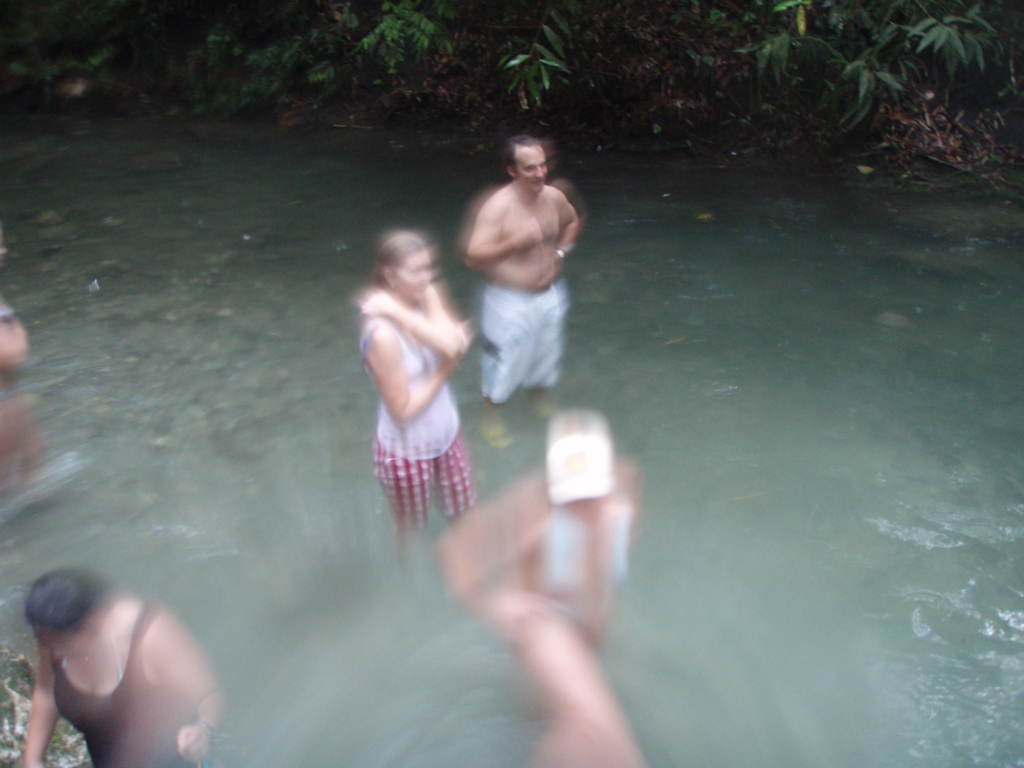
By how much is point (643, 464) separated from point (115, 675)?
112 inches

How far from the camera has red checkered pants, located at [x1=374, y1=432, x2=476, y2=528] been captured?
3.06 m

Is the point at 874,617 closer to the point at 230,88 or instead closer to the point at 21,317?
the point at 21,317

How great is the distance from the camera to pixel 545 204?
3998 millimetres

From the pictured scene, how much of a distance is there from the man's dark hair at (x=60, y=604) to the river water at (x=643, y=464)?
112 cm

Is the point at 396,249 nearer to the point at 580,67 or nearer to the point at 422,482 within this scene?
the point at 422,482

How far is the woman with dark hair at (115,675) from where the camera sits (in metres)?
2.06

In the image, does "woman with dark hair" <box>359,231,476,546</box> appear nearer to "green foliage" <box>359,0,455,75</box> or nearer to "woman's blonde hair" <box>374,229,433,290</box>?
"woman's blonde hair" <box>374,229,433,290</box>

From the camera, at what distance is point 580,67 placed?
369 inches

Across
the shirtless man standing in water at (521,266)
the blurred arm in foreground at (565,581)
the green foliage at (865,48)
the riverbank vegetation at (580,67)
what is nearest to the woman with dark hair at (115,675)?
the blurred arm in foreground at (565,581)

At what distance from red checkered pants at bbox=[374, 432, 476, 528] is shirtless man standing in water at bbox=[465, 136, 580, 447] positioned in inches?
38.6

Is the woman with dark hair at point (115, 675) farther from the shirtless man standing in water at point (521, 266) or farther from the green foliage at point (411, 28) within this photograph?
the green foliage at point (411, 28)

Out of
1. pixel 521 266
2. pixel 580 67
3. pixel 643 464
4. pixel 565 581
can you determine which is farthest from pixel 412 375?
pixel 580 67

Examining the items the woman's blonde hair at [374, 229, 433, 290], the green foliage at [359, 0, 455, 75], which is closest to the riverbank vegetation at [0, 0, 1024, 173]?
the green foliage at [359, 0, 455, 75]

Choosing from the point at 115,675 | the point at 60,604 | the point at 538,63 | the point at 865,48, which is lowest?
the point at 115,675
